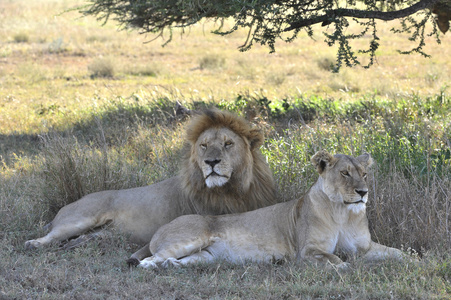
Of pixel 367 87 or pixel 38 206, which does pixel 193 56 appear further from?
pixel 38 206

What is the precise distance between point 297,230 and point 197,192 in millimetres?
1029

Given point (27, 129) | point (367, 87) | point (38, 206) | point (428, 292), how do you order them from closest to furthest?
point (428, 292), point (38, 206), point (27, 129), point (367, 87)

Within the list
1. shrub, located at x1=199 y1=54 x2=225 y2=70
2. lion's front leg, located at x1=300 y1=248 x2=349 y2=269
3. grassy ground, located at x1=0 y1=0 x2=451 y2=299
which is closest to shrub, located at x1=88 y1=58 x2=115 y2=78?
grassy ground, located at x1=0 y1=0 x2=451 y2=299

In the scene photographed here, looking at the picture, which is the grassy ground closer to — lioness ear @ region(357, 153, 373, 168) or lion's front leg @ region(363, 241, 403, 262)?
lion's front leg @ region(363, 241, 403, 262)

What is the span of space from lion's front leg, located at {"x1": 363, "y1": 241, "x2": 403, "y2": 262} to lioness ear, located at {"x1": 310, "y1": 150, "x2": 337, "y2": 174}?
2.36 feet

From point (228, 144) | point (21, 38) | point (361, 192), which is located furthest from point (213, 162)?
point (21, 38)

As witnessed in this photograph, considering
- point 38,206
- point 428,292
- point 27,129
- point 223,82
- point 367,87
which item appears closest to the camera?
point 428,292

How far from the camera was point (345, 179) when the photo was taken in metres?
4.45

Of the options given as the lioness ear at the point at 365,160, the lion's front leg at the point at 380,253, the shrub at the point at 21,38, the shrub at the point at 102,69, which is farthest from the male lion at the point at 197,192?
the shrub at the point at 21,38

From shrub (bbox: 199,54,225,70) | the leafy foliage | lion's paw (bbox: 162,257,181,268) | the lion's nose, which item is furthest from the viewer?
shrub (bbox: 199,54,225,70)

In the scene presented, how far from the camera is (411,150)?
639cm

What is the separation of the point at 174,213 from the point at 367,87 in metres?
9.07

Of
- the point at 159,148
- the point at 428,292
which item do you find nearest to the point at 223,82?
the point at 159,148

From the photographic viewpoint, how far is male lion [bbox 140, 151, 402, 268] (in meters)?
4.49
